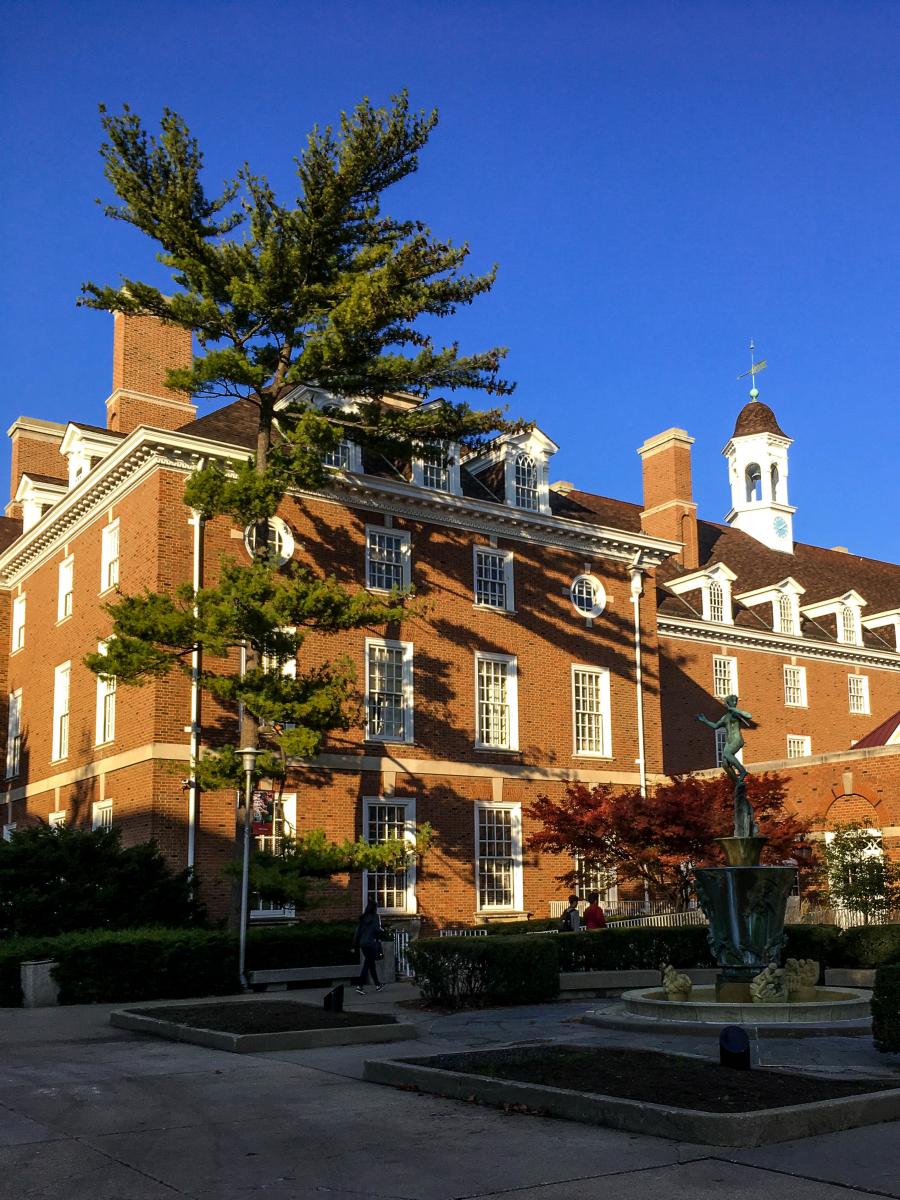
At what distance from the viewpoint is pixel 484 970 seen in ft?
61.5

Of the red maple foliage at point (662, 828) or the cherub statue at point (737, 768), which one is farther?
the red maple foliage at point (662, 828)

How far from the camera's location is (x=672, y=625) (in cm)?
4194

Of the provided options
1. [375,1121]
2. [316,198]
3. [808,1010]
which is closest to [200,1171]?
[375,1121]

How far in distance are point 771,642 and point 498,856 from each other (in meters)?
17.7

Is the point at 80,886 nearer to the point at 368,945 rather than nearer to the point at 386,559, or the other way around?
the point at 368,945

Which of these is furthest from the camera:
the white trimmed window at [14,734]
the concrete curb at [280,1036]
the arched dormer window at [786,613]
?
the arched dormer window at [786,613]

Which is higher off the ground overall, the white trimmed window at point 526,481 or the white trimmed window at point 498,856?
the white trimmed window at point 526,481

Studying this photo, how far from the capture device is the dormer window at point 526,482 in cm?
3422

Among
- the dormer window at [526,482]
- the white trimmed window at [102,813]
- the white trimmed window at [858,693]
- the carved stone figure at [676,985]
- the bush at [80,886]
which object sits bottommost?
the carved stone figure at [676,985]

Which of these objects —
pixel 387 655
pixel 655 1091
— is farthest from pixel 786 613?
pixel 655 1091

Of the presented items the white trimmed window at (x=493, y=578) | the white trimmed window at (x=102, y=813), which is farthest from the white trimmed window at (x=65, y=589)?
the white trimmed window at (x=493, y=578)

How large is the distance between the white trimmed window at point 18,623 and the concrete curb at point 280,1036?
22.5 m

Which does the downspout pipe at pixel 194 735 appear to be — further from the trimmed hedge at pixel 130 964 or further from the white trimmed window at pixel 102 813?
the trimmed hedge at pixel 130 964

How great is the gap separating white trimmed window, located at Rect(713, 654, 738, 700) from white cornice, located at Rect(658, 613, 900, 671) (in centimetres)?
55
